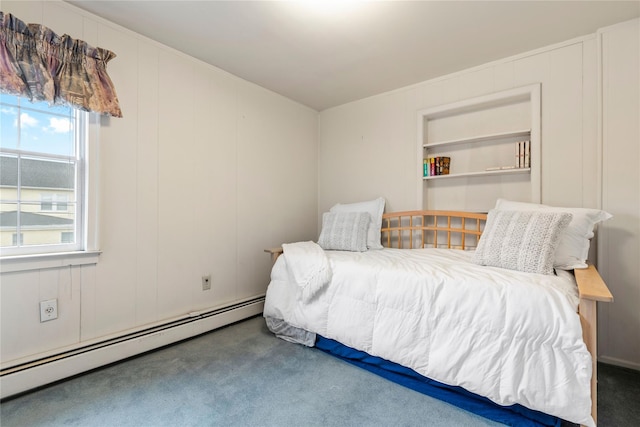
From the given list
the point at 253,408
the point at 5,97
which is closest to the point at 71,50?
the point at 5,97

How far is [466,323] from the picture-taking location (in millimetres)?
1485

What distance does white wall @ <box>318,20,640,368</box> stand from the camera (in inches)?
76.5

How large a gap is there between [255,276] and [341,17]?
2292 millimetres

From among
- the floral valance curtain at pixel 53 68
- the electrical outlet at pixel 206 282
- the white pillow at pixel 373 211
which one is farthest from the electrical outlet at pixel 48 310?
the white pillow at pixel 373 211

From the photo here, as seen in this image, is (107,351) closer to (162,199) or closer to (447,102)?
(162,199)

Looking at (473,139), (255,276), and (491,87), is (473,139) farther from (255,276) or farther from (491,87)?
(255,276)

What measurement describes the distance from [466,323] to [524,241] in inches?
26.4

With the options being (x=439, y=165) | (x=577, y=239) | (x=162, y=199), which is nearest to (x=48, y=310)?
(x=162, y=199)

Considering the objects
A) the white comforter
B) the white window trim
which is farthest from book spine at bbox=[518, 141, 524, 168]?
the white window trim

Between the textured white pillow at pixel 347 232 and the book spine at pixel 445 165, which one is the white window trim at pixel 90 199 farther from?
the book spine at pixel 445 165

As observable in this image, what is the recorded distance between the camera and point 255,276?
2.93 metres

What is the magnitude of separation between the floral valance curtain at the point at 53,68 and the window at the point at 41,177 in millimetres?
139

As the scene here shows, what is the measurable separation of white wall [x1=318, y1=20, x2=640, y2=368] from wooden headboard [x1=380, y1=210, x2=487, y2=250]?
5.2 inches

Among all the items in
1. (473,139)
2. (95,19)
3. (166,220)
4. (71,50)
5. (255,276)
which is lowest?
(255,276)
